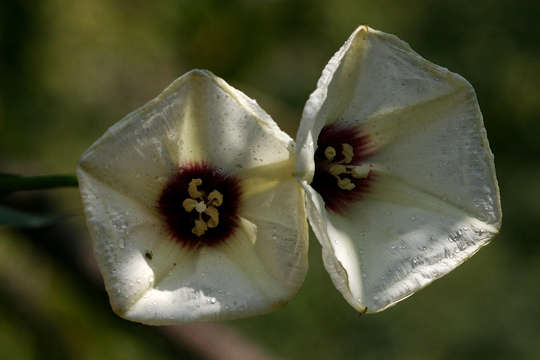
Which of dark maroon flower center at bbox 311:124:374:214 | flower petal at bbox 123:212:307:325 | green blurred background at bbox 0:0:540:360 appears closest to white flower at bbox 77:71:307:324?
flower petal at bbox 123:212:307:325

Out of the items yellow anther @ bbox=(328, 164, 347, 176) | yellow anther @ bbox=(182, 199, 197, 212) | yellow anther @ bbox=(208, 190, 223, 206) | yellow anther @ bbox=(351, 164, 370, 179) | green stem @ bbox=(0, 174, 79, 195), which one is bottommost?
green stem @ bbox=(0, 174, 79, 195)

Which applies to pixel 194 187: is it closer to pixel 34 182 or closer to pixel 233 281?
pixel 233 281

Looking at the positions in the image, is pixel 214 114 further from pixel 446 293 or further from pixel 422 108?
pixel 446 293

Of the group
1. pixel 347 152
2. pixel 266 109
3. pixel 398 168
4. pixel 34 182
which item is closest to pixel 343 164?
pixel 347 152

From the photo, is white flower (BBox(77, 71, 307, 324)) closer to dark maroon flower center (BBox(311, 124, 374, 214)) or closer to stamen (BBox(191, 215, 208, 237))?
stamen (BBox(191, 215, 208, 237))

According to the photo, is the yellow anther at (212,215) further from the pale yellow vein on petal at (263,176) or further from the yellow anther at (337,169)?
the yellow anther at (337,169)

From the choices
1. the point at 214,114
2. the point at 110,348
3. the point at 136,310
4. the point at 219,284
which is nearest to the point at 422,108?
the point at 214,114

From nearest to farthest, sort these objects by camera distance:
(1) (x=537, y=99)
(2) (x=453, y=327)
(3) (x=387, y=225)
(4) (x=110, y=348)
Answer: (3) (x=387, y=225) → (4) (x=110, y=348) → (2) (x=453, y=327) → (1) (x=537, y=99)

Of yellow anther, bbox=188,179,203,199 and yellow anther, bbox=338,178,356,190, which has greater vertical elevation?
yellow anther, bbox=338,178,356,190
